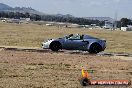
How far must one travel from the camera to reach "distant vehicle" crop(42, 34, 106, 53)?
2489 cm

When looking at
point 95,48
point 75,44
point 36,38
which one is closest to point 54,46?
point 75,44

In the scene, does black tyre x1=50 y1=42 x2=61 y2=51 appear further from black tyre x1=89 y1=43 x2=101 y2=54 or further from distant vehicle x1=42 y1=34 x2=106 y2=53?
black tyre x1=89 y1=43 x2=101 y2=54

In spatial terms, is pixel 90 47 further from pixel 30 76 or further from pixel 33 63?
pixel 30 76

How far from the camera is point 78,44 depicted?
2514 cm

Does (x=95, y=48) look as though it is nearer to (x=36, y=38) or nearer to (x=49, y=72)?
(x=49, y=72)

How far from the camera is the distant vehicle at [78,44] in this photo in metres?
24.9

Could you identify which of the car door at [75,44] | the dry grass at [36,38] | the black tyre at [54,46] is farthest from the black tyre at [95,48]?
the dry grass at [36,38]

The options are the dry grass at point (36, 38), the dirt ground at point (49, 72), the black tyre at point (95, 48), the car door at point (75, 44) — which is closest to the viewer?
the dirt ground at point (49, 72)

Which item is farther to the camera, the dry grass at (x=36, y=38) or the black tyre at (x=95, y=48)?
the dry grass at (x=36, y=38)

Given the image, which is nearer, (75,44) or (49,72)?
(49,72)

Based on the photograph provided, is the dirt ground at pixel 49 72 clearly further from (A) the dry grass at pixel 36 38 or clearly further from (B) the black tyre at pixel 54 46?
(A) the dry grass at pixel 36 38

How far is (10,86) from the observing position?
37.9ft

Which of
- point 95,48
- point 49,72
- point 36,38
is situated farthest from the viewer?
point 36,38

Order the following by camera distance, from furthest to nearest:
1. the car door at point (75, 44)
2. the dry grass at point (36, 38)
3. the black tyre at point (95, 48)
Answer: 1. the dry grass at point (36, 38)
2. the car door at point (75, 44)
3. the black tyre at point (95, 48)
